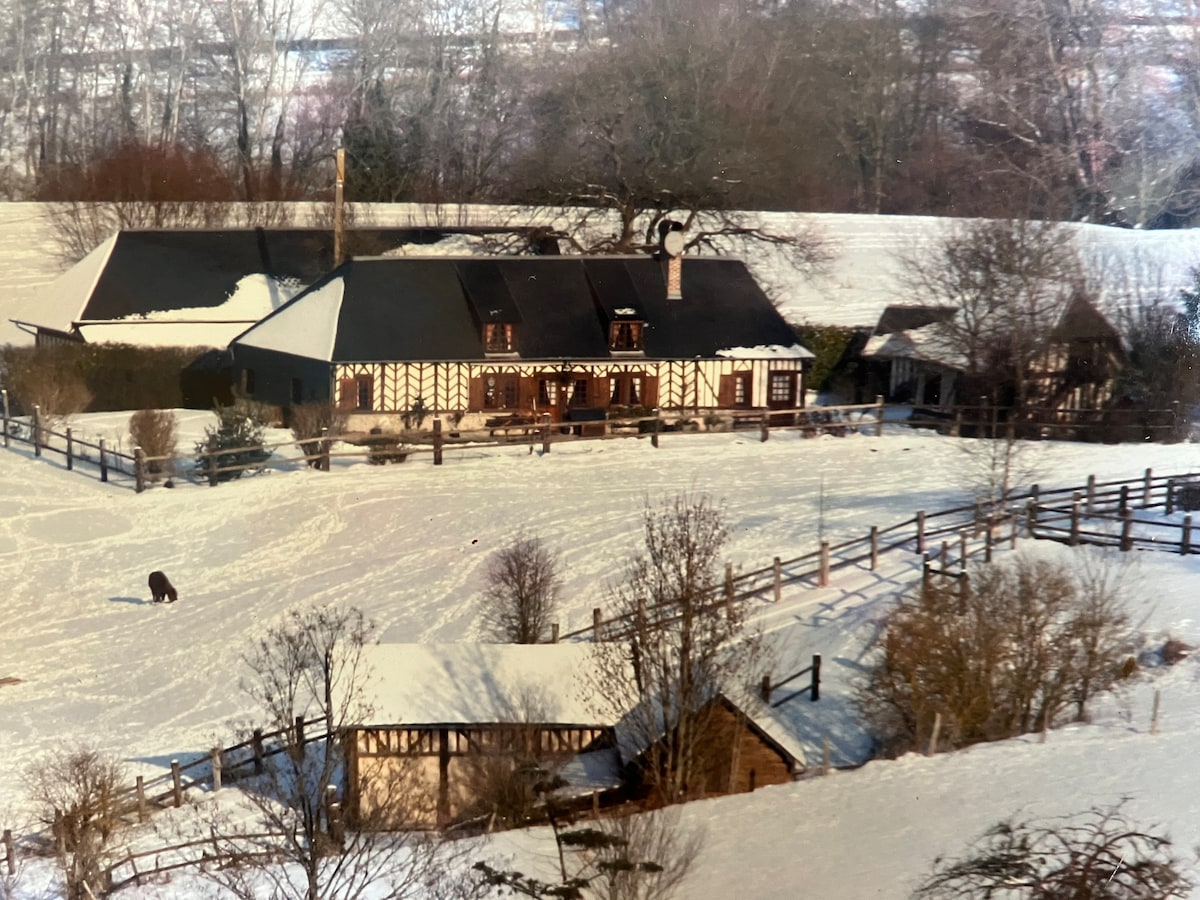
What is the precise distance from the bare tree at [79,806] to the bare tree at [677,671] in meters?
2.67

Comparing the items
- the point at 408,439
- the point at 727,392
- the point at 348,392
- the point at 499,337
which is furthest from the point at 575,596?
the point at 727,392

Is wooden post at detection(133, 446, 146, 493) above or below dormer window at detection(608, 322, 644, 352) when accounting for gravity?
below

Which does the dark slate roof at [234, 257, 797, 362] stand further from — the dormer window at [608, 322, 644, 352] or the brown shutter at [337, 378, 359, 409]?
the brown shutter at [337, 378, 359, 409]

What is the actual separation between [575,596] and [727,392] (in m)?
4.95

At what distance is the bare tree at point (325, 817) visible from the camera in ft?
20.0

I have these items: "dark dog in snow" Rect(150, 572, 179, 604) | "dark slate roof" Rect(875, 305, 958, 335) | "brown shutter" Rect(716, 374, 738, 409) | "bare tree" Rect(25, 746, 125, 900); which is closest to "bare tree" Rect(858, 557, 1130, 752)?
"bare tree" Rect(25, 746, 125, 900)

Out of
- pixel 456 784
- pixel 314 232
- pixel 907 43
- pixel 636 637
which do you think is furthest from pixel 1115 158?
pixel 314 232

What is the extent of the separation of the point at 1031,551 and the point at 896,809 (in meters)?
3.68

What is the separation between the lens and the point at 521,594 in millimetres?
9922

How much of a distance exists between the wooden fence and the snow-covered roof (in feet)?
13.1

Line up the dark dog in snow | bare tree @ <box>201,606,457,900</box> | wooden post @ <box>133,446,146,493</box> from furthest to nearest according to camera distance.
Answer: wooden post @ <box>133,446,146,493</box> → the dark dog in snow → bare tree @ <box>201,606,457,900</box>

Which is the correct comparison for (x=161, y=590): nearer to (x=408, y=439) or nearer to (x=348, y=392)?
(x=408, y=439)

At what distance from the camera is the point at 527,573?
10.1 meters

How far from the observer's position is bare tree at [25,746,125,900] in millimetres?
6699
